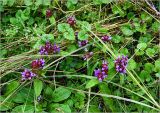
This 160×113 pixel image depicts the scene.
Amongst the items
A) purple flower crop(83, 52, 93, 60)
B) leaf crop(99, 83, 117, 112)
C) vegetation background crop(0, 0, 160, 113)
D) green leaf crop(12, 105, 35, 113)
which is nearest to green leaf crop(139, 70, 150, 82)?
vegetation background crop(0, 0, 160, 113)

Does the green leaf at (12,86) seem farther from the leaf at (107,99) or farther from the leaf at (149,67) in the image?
the leaf at (149,67)

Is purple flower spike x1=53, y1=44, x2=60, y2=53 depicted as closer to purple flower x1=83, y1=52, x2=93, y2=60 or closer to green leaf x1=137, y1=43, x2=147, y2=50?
purple flower x1=83, y1=52, x2=93, y2=60

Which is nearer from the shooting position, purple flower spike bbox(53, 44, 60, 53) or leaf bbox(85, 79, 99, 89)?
leaf bbox(85, 79, 99, 89)

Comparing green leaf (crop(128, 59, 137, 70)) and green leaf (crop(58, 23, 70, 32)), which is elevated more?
green leaf (crop(58, 23, 70, 32))

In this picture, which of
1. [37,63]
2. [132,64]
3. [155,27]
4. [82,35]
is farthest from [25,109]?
[155,27]

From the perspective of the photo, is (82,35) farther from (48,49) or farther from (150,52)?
(150,52)

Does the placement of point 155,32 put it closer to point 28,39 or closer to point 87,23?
point 87,23

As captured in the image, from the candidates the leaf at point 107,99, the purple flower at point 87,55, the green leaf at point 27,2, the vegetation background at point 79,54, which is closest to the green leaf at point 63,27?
the vegetation background at point 79,54

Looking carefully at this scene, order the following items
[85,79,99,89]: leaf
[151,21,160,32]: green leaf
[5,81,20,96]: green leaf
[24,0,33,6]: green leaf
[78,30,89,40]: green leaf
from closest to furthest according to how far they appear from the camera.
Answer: [85,79,99,89]: leaf < [5,81,20,96]: green leaf < [78,30,89,40]: green leaf < [151,21,160,32]: green leaf < [24,0,33,6]: green leaf
